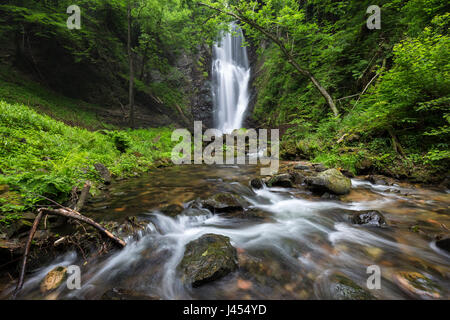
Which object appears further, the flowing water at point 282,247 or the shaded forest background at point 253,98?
the shaded forest background at point 253,98

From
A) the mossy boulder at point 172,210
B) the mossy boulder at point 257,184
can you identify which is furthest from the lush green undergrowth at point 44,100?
the mossy boulder at point 257,184

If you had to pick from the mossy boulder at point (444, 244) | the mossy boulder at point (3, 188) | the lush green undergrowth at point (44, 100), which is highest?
the lush green undergrowth at point (44, 100)

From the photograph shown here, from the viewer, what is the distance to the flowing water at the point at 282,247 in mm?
1786

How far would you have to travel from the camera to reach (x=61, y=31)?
35.3ft

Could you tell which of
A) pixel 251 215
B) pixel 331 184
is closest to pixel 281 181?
pixel 331 184

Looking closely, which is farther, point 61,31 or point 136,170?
point 61,31

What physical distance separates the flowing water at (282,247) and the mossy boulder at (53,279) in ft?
0.19

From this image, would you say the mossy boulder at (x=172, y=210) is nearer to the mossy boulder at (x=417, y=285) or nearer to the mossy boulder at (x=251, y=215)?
the mossy boulder at (x=251, y=215)

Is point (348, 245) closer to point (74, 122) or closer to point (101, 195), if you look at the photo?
point (101, 195)

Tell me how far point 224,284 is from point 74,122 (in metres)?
12.3

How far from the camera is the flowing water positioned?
5.86 feet

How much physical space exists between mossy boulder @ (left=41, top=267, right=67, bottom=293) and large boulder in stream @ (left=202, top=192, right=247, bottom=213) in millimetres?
2139
